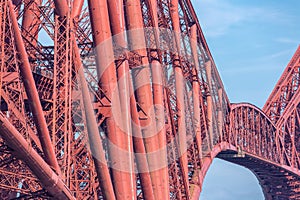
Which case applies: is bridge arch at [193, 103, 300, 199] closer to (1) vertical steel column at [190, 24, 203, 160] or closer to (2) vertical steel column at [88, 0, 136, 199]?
(1) vertical steel column at [190, 24, 203, 160]

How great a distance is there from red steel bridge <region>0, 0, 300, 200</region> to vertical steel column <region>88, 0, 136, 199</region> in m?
0.03

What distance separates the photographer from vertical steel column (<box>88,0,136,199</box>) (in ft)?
56.2

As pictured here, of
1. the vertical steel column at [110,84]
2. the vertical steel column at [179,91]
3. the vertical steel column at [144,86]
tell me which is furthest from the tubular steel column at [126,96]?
the vertical steel column at [179,91]

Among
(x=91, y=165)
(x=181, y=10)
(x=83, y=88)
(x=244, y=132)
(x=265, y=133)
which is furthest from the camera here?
(x=265, y=133)

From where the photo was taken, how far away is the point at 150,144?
933 inches

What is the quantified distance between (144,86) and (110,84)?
5625 mm

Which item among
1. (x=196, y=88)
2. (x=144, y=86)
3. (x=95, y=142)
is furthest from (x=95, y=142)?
(x=196, y=88)

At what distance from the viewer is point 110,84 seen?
17438 mm

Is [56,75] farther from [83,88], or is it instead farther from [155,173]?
[155,173]

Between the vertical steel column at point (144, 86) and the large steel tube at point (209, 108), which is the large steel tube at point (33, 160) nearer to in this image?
the vertical steel column at point (144, 86)

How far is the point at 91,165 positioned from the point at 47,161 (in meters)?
3.91

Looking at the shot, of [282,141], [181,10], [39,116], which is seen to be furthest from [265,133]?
[39,116]

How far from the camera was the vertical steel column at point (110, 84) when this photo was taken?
17.1 meters

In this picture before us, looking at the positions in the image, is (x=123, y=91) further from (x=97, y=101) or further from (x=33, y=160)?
(x=33, y=160)
